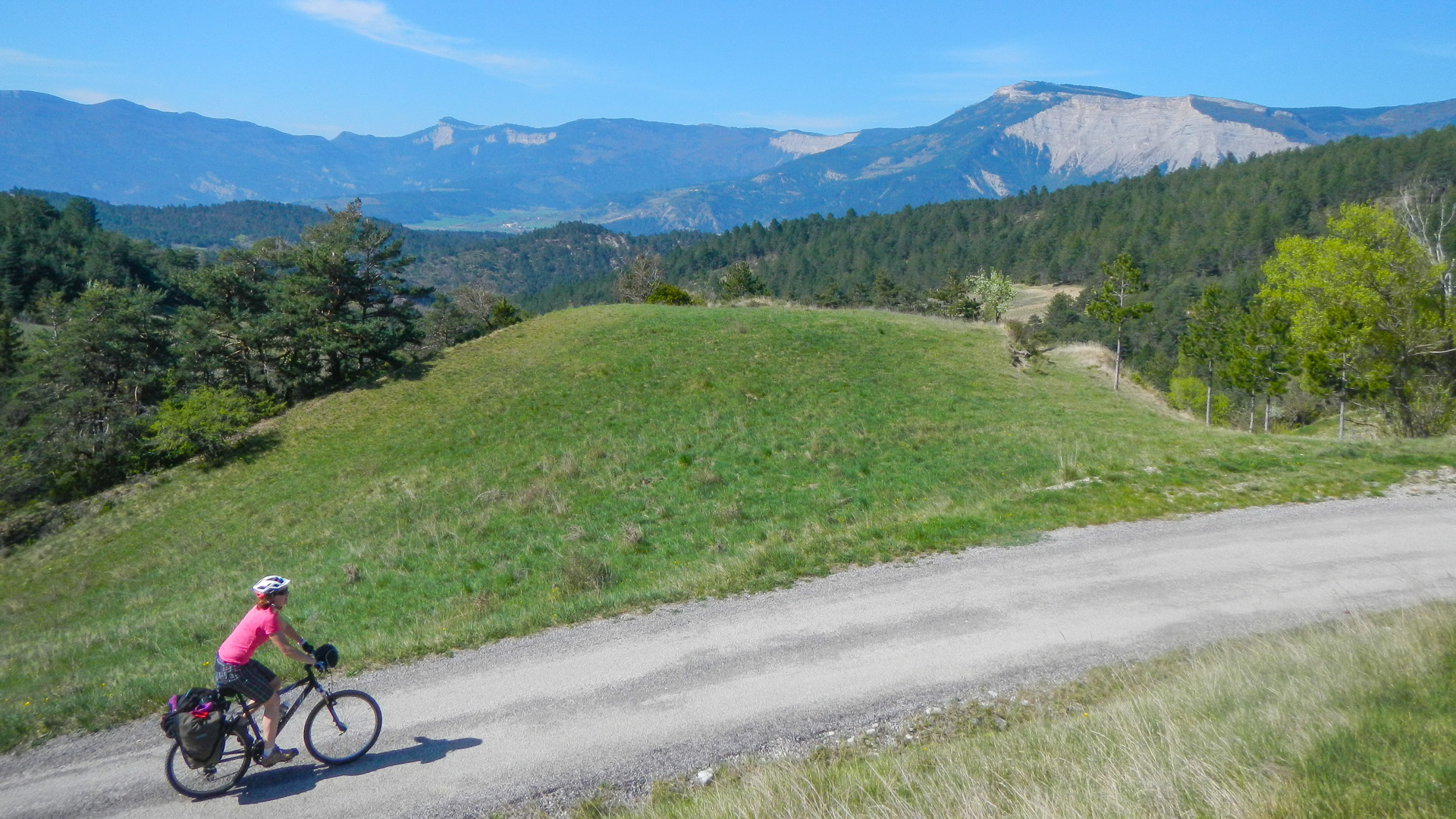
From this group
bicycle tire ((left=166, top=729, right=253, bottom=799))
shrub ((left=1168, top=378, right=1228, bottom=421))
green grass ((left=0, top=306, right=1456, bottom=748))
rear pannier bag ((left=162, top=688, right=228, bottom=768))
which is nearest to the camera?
rear pannier bag ((left=162, top=688, right=228, bottom=768))

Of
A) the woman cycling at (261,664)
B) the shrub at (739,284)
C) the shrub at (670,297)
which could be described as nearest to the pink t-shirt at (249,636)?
the woman cycling at (261,664)

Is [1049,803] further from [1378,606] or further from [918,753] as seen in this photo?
[1378,606]

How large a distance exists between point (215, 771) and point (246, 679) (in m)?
0.94

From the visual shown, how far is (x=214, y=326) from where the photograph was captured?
125 feet

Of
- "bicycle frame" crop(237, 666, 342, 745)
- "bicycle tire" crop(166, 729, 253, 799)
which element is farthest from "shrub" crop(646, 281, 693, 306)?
"bicycle tire" crop(166, 729, 253, 799)

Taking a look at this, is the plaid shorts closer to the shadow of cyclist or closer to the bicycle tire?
the bicycle tire

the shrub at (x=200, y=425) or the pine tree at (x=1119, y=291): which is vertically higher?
the pine tree at (x=1119, y=291)

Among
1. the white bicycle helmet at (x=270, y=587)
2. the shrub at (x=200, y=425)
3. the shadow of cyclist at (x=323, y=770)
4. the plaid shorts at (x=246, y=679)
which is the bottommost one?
the shrub at (x=200, y=425)

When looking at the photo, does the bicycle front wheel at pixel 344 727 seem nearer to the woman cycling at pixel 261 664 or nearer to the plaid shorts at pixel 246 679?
the woman cycling at pixel 261 664

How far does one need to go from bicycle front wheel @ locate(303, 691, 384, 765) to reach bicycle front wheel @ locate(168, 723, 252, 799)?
22.8 inches

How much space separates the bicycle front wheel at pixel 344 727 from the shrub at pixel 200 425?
94.9 feet

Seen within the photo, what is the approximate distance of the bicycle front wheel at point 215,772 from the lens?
7.13 metres

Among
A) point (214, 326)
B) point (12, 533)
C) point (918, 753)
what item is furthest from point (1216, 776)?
point (214, 326)

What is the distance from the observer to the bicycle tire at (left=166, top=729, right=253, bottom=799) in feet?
23.4
